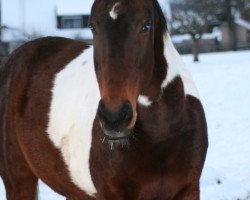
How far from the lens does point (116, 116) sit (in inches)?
93.0

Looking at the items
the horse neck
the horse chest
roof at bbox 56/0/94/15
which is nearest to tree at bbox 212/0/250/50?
roof at bbox 56/0/94/15

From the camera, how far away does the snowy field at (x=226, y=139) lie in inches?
225

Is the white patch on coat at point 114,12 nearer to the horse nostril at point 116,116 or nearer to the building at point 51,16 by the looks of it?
the horse nostril at point 116,116

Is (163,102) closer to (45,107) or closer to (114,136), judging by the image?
(114,136)

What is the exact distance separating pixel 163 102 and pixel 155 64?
0.72 ft

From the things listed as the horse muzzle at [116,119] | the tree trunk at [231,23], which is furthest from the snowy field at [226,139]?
the tree trunk at [231,23]

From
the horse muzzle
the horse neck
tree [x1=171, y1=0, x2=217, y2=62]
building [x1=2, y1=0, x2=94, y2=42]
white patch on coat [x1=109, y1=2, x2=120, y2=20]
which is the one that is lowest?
building [x1=2, y1=0, x2=94, y2=42]

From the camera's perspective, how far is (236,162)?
7.04 metres

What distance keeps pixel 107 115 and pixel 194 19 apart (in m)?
31.3

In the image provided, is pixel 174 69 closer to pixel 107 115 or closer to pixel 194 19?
pixel 107 115

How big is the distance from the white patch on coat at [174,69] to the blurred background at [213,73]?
235 cm

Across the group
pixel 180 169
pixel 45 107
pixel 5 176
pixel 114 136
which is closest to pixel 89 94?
pixel 45 107

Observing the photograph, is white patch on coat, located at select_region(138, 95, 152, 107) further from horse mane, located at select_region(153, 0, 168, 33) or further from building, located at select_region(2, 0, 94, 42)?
building, located at select_region(2, 0, 94, 42)

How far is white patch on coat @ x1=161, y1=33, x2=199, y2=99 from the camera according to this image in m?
3.03
